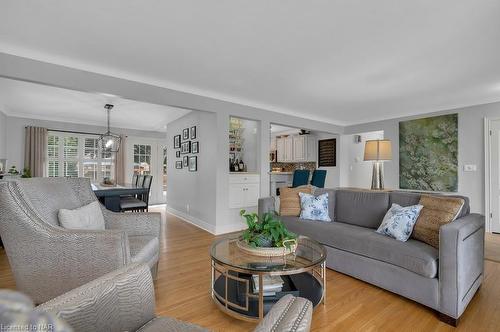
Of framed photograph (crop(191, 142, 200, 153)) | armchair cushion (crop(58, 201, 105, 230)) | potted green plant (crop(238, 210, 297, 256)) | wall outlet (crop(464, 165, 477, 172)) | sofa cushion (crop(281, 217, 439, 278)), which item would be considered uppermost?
framed photograph (crop(191, 142, 200, 153))

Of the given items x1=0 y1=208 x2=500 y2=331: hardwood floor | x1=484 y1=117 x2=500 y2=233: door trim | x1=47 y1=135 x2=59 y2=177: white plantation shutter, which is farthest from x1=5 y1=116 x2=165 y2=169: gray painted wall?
x1=484 y1=117 x2=500 y2=233: door trim

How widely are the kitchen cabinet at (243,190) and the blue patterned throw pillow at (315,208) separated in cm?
150

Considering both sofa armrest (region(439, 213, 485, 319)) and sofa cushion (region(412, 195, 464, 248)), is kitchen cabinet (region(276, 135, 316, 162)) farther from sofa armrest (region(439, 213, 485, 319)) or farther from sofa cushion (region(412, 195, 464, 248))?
sofa armrest (region(439, 213, 485, 319))

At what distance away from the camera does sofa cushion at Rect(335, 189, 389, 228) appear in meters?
2.77

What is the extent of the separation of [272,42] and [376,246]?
2119 millimetres

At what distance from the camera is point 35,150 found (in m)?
5.63

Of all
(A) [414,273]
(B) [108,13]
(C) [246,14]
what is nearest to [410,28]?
(C) [246,14]

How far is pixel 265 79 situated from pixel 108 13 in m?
1.96

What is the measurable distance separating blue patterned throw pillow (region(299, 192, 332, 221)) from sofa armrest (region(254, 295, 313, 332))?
2.40 meters

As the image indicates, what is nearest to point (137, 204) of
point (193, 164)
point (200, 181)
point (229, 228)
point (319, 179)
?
point (200, 181)

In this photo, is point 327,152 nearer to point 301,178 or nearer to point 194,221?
point 301,178

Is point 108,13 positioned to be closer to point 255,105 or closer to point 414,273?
point 255,105

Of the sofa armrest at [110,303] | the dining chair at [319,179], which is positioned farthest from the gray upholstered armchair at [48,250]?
the dining chair at [319,179]

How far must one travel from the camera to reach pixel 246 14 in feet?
6.74
